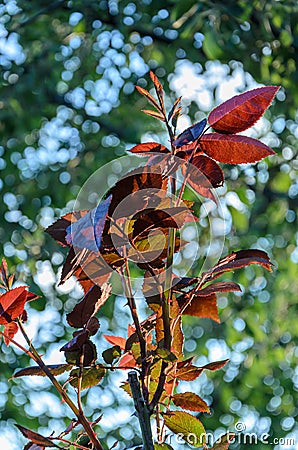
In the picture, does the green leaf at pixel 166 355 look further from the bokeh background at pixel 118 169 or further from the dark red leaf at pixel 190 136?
the bokeh background at pixel 118 169

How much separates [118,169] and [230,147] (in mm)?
1584

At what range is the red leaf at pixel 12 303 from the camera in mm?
352

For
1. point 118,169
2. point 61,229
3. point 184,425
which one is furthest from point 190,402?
point 118,169

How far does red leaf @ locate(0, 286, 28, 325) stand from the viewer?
1.16ft

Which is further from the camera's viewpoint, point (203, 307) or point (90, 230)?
point (203, 307)

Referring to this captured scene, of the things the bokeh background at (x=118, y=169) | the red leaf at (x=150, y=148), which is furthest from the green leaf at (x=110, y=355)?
the bokeh background at (x=118, y=169)

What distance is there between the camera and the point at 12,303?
35cm

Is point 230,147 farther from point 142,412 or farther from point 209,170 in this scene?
point 142,412

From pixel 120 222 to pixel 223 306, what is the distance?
150 cm

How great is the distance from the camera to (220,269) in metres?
0.35

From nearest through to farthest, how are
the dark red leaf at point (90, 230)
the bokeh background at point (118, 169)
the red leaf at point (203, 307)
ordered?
the dark red leaf at point (90, 230)
the red leaf at point (203, 307)
the bokeh background at point (118, 169)

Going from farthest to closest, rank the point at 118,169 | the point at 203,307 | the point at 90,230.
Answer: the point at 118,169, the point at 203,307, the point at 90,230

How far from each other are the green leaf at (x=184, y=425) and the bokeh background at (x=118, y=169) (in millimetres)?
1322

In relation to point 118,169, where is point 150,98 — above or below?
above
